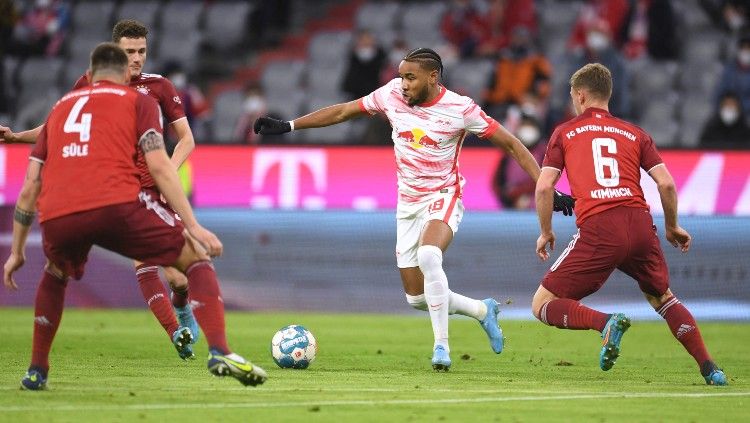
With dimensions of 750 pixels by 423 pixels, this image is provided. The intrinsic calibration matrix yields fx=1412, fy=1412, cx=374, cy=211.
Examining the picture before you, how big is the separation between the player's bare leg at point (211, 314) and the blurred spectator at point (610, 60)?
44.4 ft

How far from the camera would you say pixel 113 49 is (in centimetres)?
866

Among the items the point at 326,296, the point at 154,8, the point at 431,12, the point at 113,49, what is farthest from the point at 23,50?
the point at 113,49

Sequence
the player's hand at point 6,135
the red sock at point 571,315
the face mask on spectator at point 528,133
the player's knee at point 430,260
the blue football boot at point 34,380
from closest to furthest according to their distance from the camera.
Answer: the blue football boot at point 34,380, the red sock at point 571,315, the player's hand at point 6,135, the player's knee at point 430,260, the face mask on spectator at point 528,133

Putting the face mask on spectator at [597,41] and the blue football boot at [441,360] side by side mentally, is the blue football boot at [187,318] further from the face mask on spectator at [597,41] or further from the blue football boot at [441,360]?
the face mask on spectator at [597,41]

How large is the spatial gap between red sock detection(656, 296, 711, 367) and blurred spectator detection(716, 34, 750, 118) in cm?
1174

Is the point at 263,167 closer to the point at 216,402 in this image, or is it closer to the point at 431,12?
the point at 431,12

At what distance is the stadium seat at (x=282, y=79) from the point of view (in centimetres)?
2492

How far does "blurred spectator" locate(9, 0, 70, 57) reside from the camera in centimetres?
2575

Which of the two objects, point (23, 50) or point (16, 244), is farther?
point (23, 50)

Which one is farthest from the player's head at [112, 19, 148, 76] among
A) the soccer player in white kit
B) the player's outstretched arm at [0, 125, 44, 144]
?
the soccer player in white kit

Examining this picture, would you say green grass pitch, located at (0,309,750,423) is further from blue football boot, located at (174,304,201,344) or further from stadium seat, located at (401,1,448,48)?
stadium seat, located at (401,1,448,48)

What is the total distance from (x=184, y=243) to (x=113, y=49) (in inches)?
50.6

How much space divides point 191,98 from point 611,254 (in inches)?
533

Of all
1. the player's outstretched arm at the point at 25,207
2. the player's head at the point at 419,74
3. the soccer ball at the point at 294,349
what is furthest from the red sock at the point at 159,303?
the player's outstretched arm at the point at 25,207
